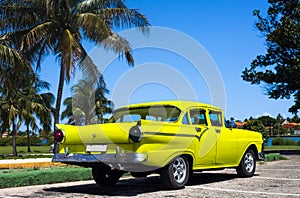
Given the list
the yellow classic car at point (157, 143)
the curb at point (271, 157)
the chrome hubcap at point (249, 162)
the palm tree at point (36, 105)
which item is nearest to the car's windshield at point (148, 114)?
the yellow classic car at point (157, 143)

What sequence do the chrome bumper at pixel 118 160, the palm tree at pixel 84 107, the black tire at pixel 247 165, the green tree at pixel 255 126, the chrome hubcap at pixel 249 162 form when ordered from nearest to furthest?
the chrome bumper at pixel 118 160, the black tire at pixel 247 165, the chrome hubcap at pixel 249 162, the green tree at pixel 255 126, the palm tree at pixel 84 107

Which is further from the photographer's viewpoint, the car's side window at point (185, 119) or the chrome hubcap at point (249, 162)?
the chrome hubcap at point (249, 162)

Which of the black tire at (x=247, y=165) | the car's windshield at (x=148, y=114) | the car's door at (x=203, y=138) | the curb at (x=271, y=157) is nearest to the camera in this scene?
the car's windshield at (x=148, y=114)

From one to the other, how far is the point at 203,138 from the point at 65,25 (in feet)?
49.5

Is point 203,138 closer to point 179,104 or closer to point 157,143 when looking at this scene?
point 179,104

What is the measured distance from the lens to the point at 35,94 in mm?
42250

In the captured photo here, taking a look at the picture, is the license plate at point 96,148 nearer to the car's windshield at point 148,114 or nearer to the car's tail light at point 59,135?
the car's tail light at point 59,135

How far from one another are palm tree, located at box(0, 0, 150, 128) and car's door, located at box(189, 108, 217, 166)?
41.2ft

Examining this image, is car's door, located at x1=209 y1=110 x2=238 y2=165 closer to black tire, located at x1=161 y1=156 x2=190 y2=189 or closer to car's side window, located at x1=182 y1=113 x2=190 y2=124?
car's side window, located at x1=182 y1=113 x2=190 y2=124

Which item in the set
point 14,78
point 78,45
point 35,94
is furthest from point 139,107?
point 35,94

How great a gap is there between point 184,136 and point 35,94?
35760 millimetres

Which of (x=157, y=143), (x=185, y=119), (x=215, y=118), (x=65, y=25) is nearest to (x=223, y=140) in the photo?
(x=215, y=118)

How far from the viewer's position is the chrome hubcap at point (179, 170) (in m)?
8.31

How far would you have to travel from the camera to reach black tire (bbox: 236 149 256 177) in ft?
34.8
